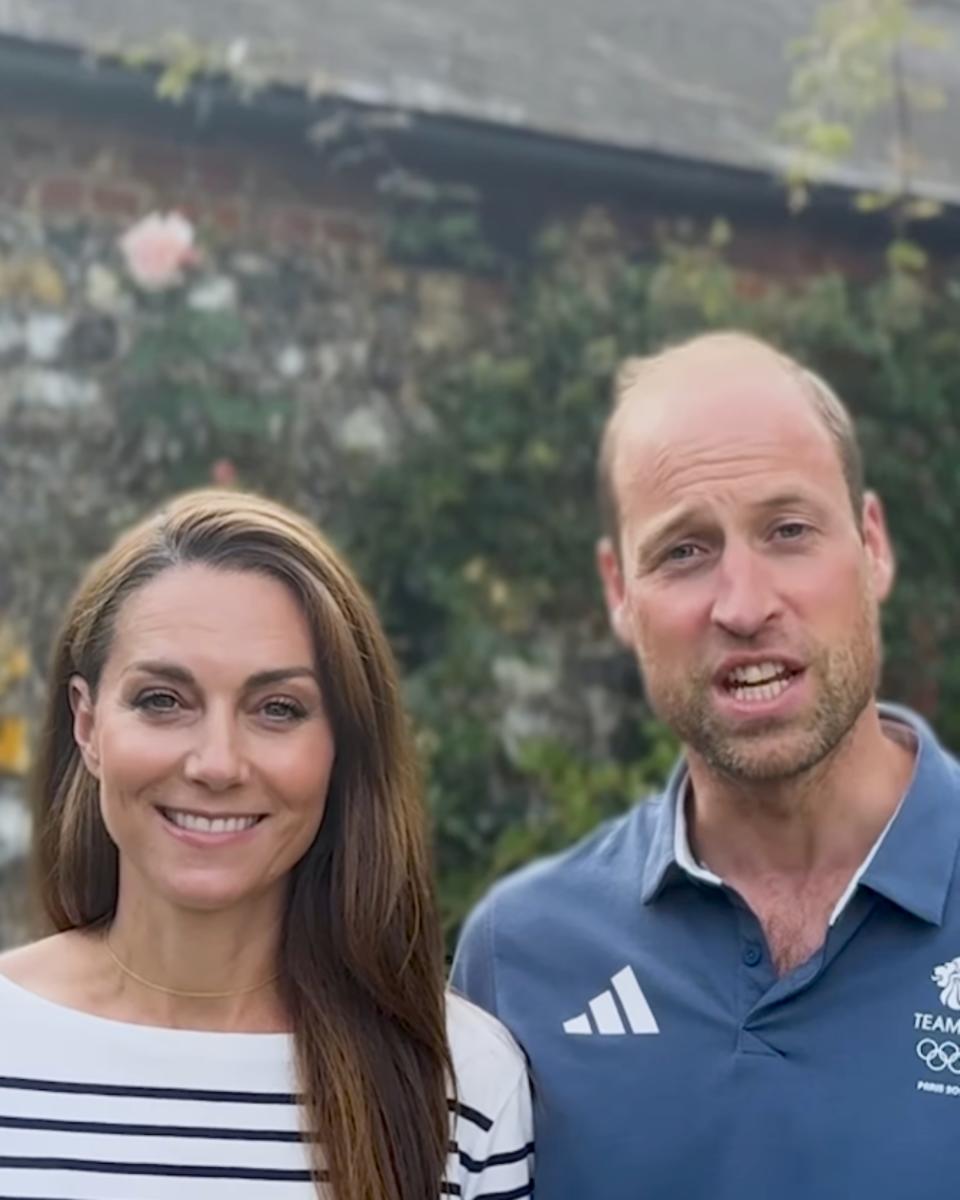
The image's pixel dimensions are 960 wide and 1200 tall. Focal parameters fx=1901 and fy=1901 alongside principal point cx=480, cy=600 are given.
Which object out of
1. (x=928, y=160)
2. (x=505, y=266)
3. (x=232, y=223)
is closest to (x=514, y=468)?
(x=505, y=266)

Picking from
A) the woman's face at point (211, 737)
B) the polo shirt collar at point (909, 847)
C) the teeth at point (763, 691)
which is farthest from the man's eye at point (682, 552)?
the woman's face at point (211, 737)

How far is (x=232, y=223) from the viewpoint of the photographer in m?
5.27

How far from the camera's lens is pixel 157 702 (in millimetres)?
2455

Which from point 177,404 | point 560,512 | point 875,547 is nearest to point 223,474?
point 177,404

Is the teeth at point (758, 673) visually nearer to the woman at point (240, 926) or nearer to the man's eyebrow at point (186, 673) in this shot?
the woman at point (240, 926)

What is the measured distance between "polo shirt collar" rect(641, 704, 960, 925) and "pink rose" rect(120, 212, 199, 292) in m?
2.71

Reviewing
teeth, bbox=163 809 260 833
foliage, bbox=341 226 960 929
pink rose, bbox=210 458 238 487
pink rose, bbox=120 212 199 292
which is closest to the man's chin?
teeth, bbox=163 809 260 833

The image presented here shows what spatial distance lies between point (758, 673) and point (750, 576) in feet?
0.44

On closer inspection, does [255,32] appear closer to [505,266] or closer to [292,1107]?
[505,266]

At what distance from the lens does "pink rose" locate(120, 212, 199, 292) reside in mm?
5027

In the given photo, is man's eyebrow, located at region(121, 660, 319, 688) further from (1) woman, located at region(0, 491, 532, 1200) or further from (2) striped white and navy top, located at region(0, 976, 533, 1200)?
(2) striped white and navy top, located at region(0, 976, 533, 1200)

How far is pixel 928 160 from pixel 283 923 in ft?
14.1

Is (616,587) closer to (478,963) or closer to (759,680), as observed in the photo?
(759,680)

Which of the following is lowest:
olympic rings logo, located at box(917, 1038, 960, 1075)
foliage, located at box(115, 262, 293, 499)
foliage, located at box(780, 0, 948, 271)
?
olympic rings logo, located at box(917, 1038, 960, 1075)
